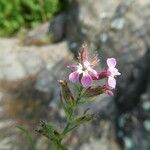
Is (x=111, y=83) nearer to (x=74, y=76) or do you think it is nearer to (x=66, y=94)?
(x=74, y=76)

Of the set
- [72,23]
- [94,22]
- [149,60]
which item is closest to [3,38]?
[72,23]

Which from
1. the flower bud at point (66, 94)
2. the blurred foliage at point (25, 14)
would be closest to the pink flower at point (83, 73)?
the flower bud at point (66, 94)

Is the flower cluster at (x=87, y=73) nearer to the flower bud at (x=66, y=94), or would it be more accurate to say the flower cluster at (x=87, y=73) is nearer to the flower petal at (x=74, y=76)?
the flower petal at (x=74, y=76)

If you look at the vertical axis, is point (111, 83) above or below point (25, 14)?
below

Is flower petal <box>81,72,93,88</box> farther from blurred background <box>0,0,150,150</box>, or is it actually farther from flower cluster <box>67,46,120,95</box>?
blurred background <box>0,0,150,150</box>

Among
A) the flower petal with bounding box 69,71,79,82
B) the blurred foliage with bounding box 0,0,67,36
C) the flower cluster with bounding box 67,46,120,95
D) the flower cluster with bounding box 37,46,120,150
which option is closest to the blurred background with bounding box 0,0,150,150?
the blurred foliage with bounding box 0,0,67,36

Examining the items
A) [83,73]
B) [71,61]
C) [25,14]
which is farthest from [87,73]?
[25,14]
